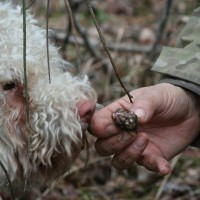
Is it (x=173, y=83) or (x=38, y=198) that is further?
(x=38, y=198)

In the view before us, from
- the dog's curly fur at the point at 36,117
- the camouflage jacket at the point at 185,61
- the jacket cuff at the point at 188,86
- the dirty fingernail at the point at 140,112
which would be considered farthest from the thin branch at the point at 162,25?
the dirty fingernail at the point at 140,112

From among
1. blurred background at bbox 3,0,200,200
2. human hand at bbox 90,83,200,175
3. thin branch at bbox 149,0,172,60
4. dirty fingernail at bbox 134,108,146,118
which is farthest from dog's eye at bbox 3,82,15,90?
thin branch at bbox 149,0,172,60

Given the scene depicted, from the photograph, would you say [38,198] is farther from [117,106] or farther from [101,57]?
[101,57]

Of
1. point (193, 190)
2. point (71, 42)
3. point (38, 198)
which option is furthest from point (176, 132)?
point (71, 42)

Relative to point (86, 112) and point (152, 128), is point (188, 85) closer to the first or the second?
point (152, 128)

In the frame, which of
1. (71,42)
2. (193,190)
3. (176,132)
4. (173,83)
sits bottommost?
(193,190)

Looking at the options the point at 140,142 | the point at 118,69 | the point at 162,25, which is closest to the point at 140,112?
the point at 140,142
